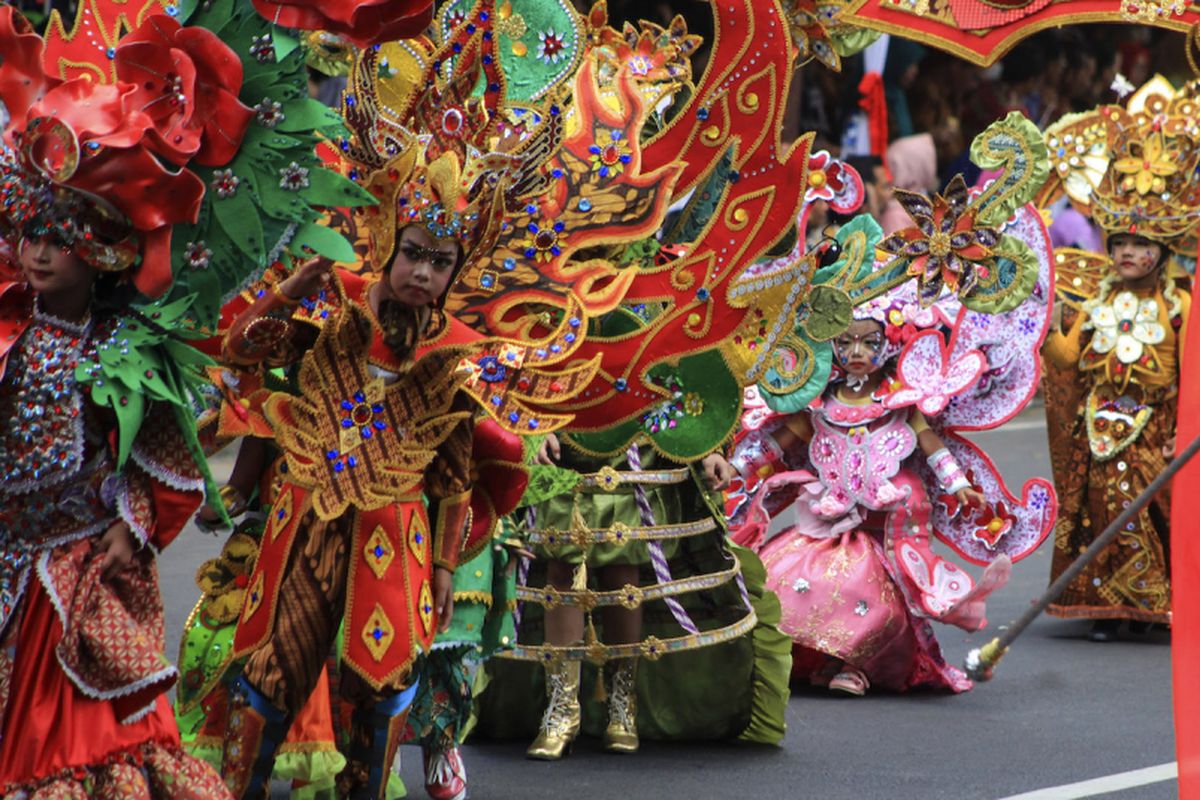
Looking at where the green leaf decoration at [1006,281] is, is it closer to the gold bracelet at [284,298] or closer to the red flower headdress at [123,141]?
the gold bracelet at [284,298]

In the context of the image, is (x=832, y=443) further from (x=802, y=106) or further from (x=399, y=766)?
(x=802, y=106)

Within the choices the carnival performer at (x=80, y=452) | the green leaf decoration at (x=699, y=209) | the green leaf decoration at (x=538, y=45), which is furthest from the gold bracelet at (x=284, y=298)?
the green leaf decoration at (x=699, y=209)

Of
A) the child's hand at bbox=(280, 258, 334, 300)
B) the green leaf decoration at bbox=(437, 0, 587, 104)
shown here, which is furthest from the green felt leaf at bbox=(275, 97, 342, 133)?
the green leaf decoration at bbox=(437, 0, 587, 104)

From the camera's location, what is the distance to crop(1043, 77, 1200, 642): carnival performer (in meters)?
9.03

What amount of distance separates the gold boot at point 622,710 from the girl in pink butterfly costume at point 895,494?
115cm

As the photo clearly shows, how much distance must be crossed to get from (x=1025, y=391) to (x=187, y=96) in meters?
4.51

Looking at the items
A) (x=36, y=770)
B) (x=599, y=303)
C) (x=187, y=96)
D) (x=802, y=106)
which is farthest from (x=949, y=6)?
(x=802, y=106)

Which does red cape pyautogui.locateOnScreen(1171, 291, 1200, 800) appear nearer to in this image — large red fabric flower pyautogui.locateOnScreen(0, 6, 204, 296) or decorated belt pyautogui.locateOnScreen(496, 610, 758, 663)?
large red fabric flower pyautogui.locateOnScreen(0, 6, 204, 296)

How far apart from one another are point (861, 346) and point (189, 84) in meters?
3.94

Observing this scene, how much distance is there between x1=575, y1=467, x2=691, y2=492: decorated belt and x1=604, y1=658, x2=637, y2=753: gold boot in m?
0.56

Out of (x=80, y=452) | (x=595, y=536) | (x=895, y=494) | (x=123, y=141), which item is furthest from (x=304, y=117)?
(x=895, y=494)

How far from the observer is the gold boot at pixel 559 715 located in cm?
682

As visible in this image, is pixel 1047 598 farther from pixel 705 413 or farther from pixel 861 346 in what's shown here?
pixel 861 346

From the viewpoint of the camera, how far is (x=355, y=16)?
4609mm
